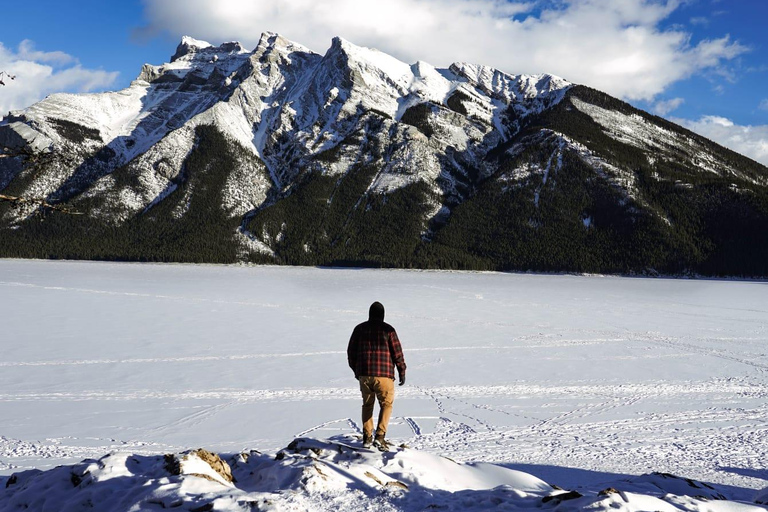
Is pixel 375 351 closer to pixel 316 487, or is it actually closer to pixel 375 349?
pixel 375 349

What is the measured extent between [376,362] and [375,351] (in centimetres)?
18

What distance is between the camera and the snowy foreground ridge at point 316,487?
6.41m

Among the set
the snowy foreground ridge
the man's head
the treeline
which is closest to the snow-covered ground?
the snowy foreground ridge

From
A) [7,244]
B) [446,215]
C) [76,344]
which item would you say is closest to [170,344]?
[76,344]

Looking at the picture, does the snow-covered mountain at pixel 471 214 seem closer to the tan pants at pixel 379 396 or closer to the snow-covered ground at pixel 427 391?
the snow-covered ground at pixel 427 391

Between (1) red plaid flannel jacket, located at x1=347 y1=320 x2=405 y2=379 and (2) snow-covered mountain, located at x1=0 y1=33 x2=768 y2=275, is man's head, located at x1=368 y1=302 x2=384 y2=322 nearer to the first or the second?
(1) red plaid flannel jacket, located at x1=347 y1=320 x2=405 y2=379

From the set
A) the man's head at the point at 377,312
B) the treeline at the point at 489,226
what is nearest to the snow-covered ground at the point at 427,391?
the man's head at the point at 377,312

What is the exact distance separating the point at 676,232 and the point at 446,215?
2645 inches

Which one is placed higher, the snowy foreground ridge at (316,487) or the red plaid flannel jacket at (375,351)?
the red plaid flannel jacket at (375,351)

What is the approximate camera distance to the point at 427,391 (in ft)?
51.4

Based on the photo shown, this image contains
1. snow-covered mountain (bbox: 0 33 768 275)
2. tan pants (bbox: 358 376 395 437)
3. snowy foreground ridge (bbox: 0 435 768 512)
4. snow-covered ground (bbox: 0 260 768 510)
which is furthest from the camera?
snow-covered mountain (bbox: 0 33 768 275)

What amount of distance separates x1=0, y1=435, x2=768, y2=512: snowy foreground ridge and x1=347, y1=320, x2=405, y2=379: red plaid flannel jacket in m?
1.27

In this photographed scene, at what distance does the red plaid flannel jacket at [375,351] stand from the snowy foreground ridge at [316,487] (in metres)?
1.27

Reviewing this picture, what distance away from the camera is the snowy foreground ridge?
252 inches
